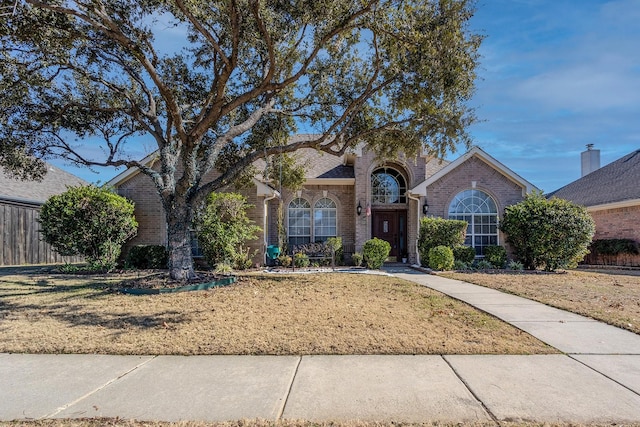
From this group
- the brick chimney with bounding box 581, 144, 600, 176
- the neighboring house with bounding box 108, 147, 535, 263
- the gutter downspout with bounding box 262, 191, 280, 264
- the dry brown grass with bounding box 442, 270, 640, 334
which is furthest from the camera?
the brick chimney with bounding box 581, 144, 600, 176

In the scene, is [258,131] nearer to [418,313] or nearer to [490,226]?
[418,313]

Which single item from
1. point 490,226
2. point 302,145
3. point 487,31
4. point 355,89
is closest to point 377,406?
point 302,145

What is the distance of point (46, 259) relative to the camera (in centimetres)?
1972

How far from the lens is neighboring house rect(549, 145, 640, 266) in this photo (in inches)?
632

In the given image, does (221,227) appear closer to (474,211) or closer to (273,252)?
(273,252)

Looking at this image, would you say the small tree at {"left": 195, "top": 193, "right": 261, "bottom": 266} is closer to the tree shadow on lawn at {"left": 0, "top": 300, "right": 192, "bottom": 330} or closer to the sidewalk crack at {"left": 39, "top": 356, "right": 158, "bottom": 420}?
the tree shadow on lawn at {"left": 0, "top": 300, "right": 192, "bottom": 330}

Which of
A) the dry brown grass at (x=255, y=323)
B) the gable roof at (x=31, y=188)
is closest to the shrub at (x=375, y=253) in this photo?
the dry brown grass at (x=255, y=323)

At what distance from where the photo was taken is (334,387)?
3789mm

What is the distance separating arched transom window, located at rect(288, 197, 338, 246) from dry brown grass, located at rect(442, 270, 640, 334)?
591 centimetres

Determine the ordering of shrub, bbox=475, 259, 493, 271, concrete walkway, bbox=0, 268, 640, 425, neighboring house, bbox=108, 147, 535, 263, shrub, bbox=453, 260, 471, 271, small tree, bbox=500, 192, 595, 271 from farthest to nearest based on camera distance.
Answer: neighboring house, bbox=108, 147, 535, 263 < shrub, bbox=475, 259, 493, 271 < shrub, bbox=453, 260, 471, 271 < small tree, bbox=500, 192, 595, 271 < concrete walkway, bbox=0, 268, 640, 425

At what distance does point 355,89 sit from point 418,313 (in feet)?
23.3

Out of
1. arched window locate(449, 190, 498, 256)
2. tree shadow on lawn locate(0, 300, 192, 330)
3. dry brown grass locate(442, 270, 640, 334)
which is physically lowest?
dry brown grass locate(442, 270, 640, 334)

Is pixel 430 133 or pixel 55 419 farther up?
pixel 430 133

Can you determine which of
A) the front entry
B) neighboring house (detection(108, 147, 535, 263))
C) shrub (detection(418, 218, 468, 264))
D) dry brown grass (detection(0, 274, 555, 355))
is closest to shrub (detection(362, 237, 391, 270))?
shrub (detection(418, 218, 468, 264))
